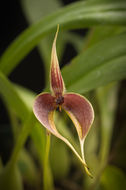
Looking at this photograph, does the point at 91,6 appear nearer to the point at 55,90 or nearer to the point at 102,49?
the point at 102,49

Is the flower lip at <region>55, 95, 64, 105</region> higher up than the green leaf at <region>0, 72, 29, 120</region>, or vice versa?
the green leaf at <region>0, 72, 29, 120</region>

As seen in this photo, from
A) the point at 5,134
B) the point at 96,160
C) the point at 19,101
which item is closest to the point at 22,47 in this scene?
the point at 19,101

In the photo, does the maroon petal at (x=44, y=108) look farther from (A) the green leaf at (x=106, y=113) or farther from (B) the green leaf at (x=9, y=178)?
(A) the green leaf at (x=106, y=113)

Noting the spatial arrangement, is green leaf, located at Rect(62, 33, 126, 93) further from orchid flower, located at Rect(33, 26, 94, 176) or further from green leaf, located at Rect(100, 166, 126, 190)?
green leaf, located at Rect(100, 166, 126, 190)

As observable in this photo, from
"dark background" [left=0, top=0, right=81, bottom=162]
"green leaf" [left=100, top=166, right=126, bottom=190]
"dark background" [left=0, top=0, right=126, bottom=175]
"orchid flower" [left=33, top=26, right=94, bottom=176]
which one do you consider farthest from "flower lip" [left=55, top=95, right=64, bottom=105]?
"dark background" [left=0, top=0, right=81, bottom=162]

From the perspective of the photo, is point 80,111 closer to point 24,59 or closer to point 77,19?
point 77,19

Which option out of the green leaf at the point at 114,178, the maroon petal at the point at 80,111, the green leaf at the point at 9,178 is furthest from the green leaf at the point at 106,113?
the maroon petal at the point at 80,111
